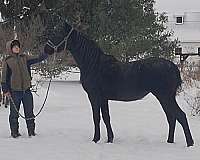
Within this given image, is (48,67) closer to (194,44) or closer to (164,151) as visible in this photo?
(164,151)

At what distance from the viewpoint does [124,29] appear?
80.8 feet

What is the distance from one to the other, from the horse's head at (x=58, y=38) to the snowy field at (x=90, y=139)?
159 centimetres

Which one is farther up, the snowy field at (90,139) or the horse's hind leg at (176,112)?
the horse's hind leg at (176,112)

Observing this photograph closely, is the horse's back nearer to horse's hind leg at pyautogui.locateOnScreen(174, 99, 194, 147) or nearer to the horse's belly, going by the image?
the horse's belly

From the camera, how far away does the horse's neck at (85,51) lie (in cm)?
809

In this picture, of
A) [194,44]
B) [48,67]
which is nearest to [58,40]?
[48,67]

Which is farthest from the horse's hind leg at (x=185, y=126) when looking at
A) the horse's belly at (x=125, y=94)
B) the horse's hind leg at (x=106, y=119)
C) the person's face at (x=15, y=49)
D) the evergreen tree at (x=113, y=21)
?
the evergreen tree at (x=113, y=21)

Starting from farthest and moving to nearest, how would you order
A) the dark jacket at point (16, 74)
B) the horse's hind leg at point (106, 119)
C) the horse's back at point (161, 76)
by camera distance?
the dark jacket at point (16, 74), the horse's hind leg at point (106, 119), the horse's back at point (161, 76)

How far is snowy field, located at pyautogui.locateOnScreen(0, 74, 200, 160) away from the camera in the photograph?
7055 mm

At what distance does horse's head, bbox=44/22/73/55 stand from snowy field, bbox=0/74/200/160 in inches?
62.4

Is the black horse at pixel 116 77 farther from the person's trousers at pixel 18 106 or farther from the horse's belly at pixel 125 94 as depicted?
the person's trousers at pixel 18 106

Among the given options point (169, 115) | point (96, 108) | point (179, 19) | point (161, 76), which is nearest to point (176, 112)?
point (169, 115)

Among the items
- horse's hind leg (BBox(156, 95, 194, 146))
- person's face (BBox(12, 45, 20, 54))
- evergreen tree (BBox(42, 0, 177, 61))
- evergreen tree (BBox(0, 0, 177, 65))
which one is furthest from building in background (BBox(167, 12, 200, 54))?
horse's hind leg (BBox(156, 95, 194, 146))

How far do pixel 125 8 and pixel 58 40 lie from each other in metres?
17.5
